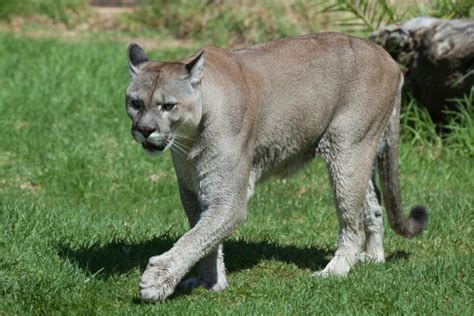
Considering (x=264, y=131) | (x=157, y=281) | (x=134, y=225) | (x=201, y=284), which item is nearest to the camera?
(x=157, y=281)

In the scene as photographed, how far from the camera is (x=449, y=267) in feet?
20.0

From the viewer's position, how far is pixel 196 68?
18.6ft

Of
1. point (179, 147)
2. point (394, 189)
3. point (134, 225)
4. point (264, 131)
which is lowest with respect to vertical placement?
point (134, 225)

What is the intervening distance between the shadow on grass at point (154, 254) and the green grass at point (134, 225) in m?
0.01

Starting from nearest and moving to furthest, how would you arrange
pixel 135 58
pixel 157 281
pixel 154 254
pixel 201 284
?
pixel 157 281
pixel 135 58
pixel 201 284
pixel 154 254

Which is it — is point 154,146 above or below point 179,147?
above

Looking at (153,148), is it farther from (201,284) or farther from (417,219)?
(417,219)

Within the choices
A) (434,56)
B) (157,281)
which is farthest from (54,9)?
(157,281)

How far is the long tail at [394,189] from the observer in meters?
6.82

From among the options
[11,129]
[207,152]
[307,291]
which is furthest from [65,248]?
[11,129]

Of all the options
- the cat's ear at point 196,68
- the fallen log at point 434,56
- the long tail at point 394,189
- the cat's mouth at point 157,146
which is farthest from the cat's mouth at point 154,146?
the fallen log at point 434,56

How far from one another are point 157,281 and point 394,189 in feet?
7.06

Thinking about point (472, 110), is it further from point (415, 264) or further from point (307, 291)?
point (307, 291)

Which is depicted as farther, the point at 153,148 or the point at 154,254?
the point at 154,254
